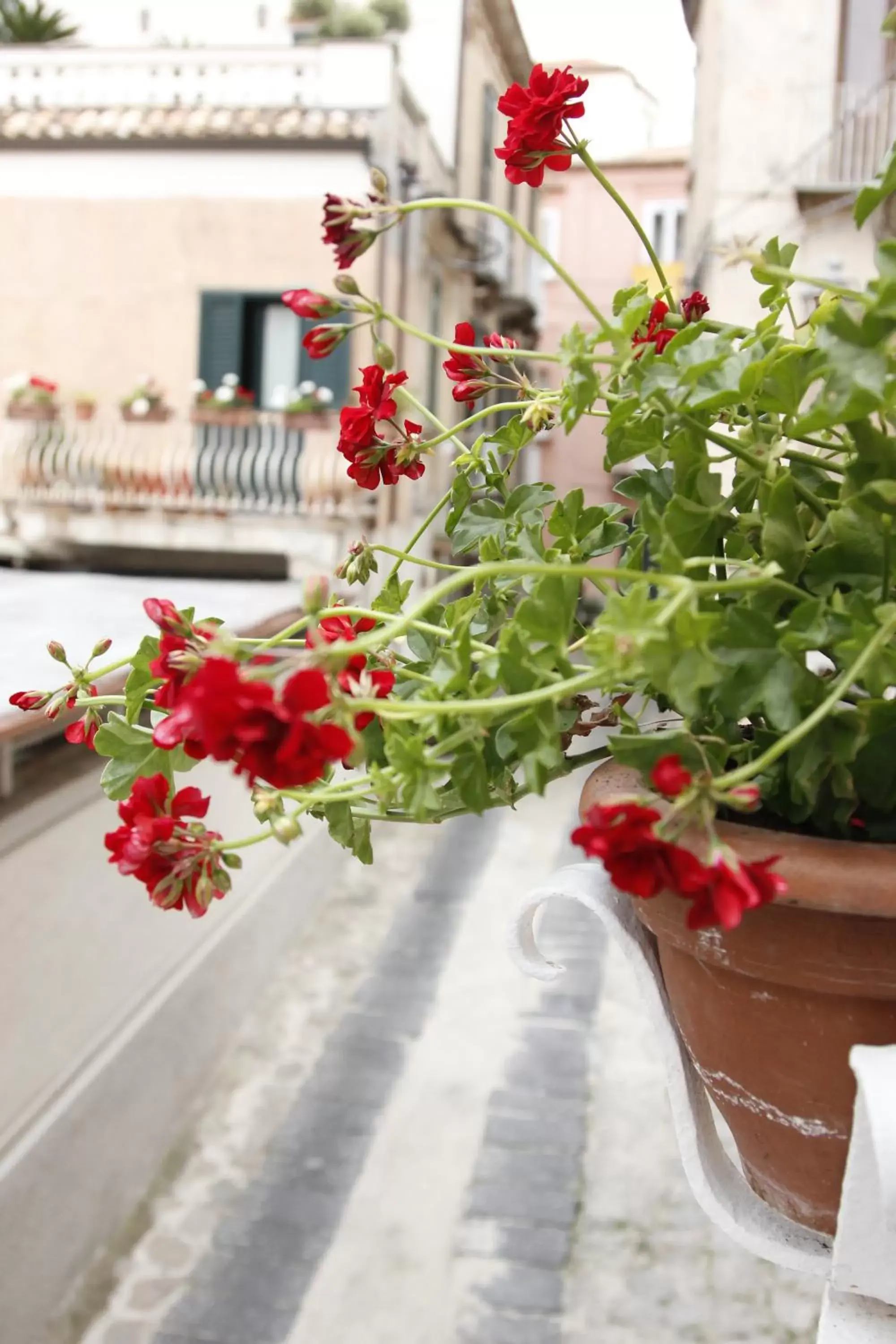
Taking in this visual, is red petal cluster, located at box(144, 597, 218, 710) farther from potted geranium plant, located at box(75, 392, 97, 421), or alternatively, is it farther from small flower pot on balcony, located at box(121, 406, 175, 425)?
potted geranium plant, located at box(75, 392, 97, 421)

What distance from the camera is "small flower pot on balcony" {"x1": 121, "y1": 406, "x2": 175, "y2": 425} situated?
757cm

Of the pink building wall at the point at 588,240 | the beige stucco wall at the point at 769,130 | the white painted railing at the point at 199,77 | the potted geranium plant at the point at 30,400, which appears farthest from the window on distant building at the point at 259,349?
the pink building wall at the point at 588,240

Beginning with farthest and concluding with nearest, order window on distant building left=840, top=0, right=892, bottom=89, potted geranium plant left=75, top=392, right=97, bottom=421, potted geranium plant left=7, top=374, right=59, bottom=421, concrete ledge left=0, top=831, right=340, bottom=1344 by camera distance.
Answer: potted geranium plant left=75, top=392, right=97, bottom=421 < potted geranium plant left=7, top=374, right=59, bottom=421 < window on distant building left=840, top=0, right=892, bottom=89 < concrete ledge left=0, top=831, right=340, bottom=1344

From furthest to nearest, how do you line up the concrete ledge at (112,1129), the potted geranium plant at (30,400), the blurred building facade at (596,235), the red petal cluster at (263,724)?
the blurred building facade at (596,235), the potted geranium plant at (30,400), the concrete ledge at (112,1129), the red petal cluster at (263,724)

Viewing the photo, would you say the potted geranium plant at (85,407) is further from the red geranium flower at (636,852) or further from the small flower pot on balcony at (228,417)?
the red geranium flower at (636,852)

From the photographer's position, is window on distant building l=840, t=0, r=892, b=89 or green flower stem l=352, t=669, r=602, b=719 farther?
window on distant building l=840, t=0, r=892, b=89

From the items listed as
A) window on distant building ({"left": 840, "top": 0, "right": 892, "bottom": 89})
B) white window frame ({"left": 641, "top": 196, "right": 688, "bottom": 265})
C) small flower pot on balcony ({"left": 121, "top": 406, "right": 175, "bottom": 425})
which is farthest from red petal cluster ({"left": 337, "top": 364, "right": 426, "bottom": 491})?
white window frame ({"left": 641, "top": 196, "right": 688, "bottom": 265})

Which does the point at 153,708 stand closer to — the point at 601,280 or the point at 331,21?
the point at 331,21


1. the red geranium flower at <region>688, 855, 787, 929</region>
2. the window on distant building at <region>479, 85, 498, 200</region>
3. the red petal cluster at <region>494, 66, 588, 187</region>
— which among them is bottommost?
the red geranium flower at <region>688, 855, 787, 929</region>

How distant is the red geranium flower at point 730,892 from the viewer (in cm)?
46

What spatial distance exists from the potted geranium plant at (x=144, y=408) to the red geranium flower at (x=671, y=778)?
7.55m

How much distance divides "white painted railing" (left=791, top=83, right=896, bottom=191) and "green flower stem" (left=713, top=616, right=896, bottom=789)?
609cm

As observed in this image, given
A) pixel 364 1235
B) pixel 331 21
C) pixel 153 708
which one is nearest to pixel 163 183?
pixel 331 21

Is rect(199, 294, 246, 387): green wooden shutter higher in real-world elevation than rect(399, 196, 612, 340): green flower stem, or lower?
higher
